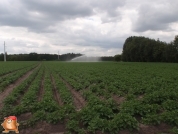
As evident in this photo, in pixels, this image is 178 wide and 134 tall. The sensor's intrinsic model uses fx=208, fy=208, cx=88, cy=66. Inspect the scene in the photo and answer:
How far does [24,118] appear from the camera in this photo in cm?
881

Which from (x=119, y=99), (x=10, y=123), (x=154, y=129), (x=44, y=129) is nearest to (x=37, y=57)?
(x=119, y=99)

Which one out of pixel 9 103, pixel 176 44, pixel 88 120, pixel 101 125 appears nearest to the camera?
pixel 101 125

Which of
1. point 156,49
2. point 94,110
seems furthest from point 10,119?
point 156,49

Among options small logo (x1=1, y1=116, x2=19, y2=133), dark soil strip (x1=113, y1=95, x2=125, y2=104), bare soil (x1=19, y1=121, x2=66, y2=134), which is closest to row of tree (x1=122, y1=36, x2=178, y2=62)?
dark soil strip (x1=113, y1=95, x2=125, y2=104)

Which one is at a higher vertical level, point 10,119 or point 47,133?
point 10,119

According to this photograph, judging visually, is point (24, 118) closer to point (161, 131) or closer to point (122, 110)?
point (122, 110)

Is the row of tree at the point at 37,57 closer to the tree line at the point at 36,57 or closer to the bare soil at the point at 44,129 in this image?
the tree line at the point at 36,57

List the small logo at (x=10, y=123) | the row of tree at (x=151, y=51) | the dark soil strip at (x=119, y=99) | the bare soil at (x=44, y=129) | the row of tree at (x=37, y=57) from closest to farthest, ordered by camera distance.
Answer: the small logo at (x=10, y=123)
the bare soil at (x=44, y=129)
the dark soil strip at (x=119, y=99)
the row of tree at (x=151, y=51)
the row of tree at (x=37, y=57)

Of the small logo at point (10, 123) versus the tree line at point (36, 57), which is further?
the tree line at point (36, 57)

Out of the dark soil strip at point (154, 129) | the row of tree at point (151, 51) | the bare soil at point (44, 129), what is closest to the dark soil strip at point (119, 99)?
A: the dark soil strip at point (154, 129)

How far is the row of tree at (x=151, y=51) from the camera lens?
238ft

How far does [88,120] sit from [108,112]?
97cm

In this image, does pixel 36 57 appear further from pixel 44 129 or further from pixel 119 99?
pixel 44 129

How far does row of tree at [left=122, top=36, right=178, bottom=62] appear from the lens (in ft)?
238
